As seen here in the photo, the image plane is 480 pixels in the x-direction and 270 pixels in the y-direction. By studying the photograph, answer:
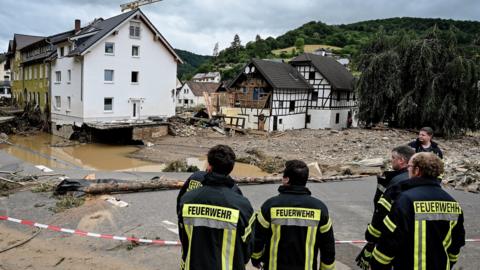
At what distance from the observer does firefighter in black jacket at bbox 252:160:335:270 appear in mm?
3295

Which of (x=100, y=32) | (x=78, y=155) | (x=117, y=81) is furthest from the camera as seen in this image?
(x=117, y=81)

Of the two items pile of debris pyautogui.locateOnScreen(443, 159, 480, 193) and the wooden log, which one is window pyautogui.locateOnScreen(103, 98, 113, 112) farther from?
pile of debris pyautogui.locateOnScreen(443, 159, 480, 193)

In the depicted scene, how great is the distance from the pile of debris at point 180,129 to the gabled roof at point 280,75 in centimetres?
691

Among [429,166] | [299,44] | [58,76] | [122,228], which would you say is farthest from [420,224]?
[299,44]

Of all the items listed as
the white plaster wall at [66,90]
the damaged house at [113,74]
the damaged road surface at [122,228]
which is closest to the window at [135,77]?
the damaged house at [113,74]

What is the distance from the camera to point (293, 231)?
10.8 feet

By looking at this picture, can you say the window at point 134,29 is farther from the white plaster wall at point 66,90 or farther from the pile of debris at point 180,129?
the pile of debris at point 180,129

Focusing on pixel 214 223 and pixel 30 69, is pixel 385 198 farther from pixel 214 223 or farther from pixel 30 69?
pixel 30 69

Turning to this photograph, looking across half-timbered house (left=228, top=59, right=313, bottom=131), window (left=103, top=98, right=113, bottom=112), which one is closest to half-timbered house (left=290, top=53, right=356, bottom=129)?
half-timbered house (left=228, top=59, right=313, bottom=131)

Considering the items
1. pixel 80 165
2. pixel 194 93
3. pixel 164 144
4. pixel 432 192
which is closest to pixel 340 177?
pixel 432 192

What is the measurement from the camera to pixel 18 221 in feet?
24.2

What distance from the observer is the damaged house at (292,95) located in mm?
35781

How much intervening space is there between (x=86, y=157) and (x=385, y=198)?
23.4 metres

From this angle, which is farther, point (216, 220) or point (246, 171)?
point (246, 171)
